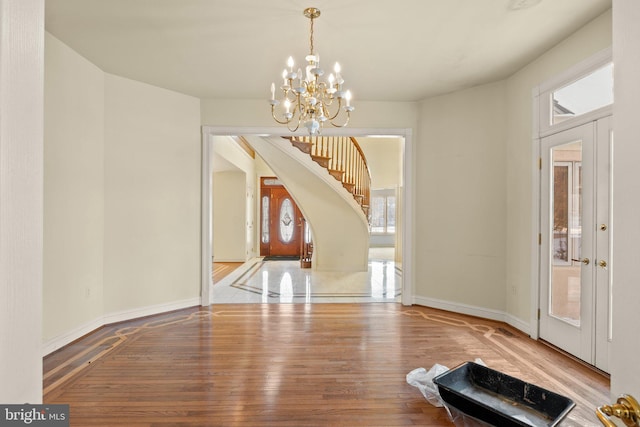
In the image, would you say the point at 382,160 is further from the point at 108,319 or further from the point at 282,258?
the point at 108,319

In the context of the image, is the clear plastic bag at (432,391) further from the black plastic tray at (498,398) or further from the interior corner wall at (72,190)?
the interior corner wall at (72,190)

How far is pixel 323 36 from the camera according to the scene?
10.9ft

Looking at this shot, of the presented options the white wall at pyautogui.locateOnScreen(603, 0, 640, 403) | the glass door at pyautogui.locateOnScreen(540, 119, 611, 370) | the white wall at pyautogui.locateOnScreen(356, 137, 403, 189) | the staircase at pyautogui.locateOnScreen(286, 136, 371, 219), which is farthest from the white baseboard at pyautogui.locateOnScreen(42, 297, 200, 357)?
the white wall at pyautogui.locateOnScreen(356, 137, 403, 189)

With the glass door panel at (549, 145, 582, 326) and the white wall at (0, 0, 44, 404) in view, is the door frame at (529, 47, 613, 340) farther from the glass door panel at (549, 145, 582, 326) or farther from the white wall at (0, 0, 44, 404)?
the white wall at (0, 0, 44, 404)

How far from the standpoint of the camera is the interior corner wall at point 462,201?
4457 millimetres

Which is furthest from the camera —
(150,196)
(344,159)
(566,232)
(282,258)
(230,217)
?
(282,258)

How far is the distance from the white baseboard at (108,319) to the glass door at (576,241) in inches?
176

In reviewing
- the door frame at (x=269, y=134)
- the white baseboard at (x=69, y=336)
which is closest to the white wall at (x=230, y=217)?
the door frame at (x=269, y=134)

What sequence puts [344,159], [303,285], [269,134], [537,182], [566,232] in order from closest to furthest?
[566,232] < [537,182] < [269,134] < [303,285] < [344,159]

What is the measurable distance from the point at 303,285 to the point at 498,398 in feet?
15.1

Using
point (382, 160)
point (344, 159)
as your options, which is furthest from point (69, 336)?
point (382, 160)

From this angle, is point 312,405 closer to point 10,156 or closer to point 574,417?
point 574,417

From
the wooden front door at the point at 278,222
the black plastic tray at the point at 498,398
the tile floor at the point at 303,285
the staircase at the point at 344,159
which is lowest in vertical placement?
the tile floor at the point at 303,285

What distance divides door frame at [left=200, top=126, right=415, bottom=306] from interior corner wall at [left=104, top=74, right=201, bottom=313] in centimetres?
10
